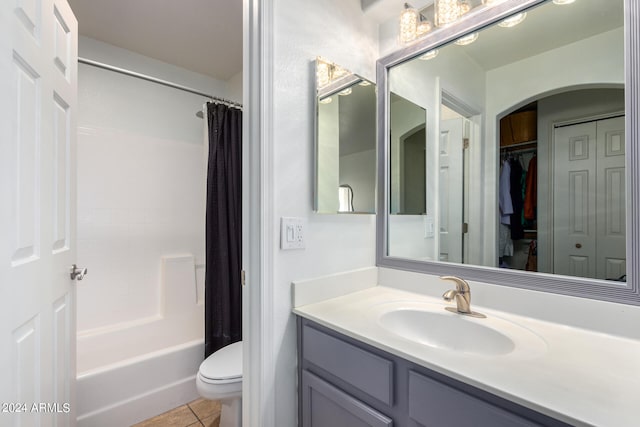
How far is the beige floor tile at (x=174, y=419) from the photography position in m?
1.68

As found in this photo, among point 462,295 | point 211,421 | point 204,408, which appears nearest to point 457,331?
point 462,295

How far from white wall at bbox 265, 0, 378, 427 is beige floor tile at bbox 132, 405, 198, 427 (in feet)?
3.32

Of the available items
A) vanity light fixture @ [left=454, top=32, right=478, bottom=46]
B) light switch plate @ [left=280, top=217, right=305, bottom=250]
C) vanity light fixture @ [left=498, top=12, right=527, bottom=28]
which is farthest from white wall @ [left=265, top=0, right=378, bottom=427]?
vanity light fixture @ [left=498, top=12, right=527, bottom=28]

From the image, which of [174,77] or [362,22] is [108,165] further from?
[362,22]

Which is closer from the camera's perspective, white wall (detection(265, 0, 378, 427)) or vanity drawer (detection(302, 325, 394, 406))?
vanity drawer (detection(302, 325, 394, 406))

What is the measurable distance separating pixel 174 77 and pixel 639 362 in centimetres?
306

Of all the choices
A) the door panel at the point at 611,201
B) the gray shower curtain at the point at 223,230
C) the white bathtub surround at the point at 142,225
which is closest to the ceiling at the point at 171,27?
the white bathtub surround at the point at 142,225

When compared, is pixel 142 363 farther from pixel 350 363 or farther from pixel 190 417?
pixel 350 363

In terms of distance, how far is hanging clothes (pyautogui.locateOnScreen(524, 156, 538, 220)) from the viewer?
40.4 inches

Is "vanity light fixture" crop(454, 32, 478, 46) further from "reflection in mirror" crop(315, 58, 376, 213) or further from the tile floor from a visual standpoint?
the tile floor

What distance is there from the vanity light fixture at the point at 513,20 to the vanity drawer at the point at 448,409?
128 centimetres

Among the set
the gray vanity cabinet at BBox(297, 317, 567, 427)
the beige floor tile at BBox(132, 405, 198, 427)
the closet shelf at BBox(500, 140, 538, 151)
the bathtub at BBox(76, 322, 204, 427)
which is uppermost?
the closet shelf at BBox(500, 140, 538, 151)

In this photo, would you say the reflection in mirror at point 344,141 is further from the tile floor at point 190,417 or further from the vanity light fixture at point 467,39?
the tile floor at point 190,417

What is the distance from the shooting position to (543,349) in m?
0.76
